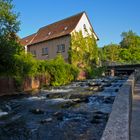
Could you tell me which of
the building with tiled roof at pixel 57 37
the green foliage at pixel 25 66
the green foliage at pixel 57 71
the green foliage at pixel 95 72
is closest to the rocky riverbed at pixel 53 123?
the green foliage at pixel 25 66

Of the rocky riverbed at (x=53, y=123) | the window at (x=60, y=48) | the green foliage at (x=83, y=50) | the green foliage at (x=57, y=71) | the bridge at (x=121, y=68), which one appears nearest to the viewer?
the rocky riverbed at (x=53, y=123)

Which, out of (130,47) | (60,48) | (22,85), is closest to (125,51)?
(130,47)

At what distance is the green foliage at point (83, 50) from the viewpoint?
141 feet

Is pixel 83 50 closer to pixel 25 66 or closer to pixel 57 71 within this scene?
pixel 57 71

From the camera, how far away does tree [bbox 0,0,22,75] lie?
66.4ft

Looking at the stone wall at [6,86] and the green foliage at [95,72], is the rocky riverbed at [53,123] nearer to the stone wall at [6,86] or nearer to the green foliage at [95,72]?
the stone wall at [6,86]

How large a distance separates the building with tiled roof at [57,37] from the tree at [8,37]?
68.0 ft

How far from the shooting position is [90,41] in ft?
153

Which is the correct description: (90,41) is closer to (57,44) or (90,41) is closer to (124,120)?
(57,44)

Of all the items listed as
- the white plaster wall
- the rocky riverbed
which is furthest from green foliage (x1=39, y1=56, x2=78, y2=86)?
the rocky riverbed

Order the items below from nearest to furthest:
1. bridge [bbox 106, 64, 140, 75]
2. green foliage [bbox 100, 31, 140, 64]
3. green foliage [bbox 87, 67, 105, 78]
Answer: green foliage [bbox 87, 67, 105, 78] → bridge [bbox 106, 64, 140, 75] → green foliage [bbox 100, 31, 140, 64]

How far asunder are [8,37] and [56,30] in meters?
27.4

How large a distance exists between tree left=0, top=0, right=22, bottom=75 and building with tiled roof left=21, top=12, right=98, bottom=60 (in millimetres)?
20721

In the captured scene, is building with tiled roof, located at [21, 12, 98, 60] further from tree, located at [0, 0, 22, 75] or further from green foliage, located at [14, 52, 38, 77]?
tree, located at [0, 0, 22, 75]
